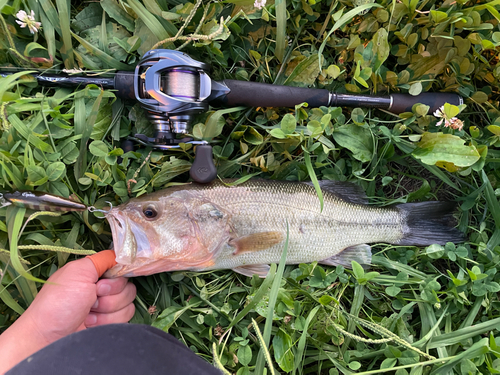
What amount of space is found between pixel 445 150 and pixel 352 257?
1.05m

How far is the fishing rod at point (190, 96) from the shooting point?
6.49 feet

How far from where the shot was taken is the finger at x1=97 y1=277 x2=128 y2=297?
2.05 metres

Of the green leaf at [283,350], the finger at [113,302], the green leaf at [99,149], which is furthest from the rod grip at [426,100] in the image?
the finger at [113,302]

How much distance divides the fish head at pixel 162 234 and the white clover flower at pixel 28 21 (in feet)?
4.51

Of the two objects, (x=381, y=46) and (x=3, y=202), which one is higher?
(x=381, y=46)

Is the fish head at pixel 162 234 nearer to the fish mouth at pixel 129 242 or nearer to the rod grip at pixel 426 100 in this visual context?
the fish mouth at pixel 129 242

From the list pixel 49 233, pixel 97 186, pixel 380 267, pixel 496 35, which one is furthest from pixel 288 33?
pixel 49 233

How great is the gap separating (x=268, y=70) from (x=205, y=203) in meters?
1.16

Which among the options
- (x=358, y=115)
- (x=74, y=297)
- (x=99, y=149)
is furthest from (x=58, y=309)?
(x=358, y=115)

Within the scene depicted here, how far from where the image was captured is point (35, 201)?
1947 mm

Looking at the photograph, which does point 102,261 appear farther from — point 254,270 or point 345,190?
point 345,190

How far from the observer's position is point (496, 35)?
2131mm

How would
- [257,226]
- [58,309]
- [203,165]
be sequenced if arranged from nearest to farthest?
[58,309] < [203,165] < [257,226]

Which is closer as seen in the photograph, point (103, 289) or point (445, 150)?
point (103, 289)
